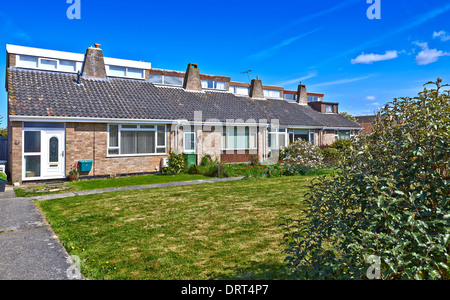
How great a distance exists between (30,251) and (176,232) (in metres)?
2.72

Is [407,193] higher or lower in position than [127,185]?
higher

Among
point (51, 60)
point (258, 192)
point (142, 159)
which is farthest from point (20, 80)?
point (258, 192)

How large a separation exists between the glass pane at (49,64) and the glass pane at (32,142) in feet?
23.3

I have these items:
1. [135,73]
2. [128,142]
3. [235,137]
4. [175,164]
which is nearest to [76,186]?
[128,142]

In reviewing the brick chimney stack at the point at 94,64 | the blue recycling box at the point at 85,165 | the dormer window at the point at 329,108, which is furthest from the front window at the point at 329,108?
the blue recycling box at the point at 85,165

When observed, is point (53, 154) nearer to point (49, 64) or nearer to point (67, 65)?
point (49, 64)

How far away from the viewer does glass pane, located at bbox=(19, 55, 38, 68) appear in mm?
18312

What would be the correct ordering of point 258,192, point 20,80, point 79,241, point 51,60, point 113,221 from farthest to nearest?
point 51,60 → point 20,80 → point 258,192 → point 113,221 → point 79,241

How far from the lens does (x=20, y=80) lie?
54.2ft

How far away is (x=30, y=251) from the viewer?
5332 mm

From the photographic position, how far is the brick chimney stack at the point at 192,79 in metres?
24.6

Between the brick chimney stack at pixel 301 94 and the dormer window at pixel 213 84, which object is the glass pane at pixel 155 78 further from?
the brick chimney stack at pixel 301 94
